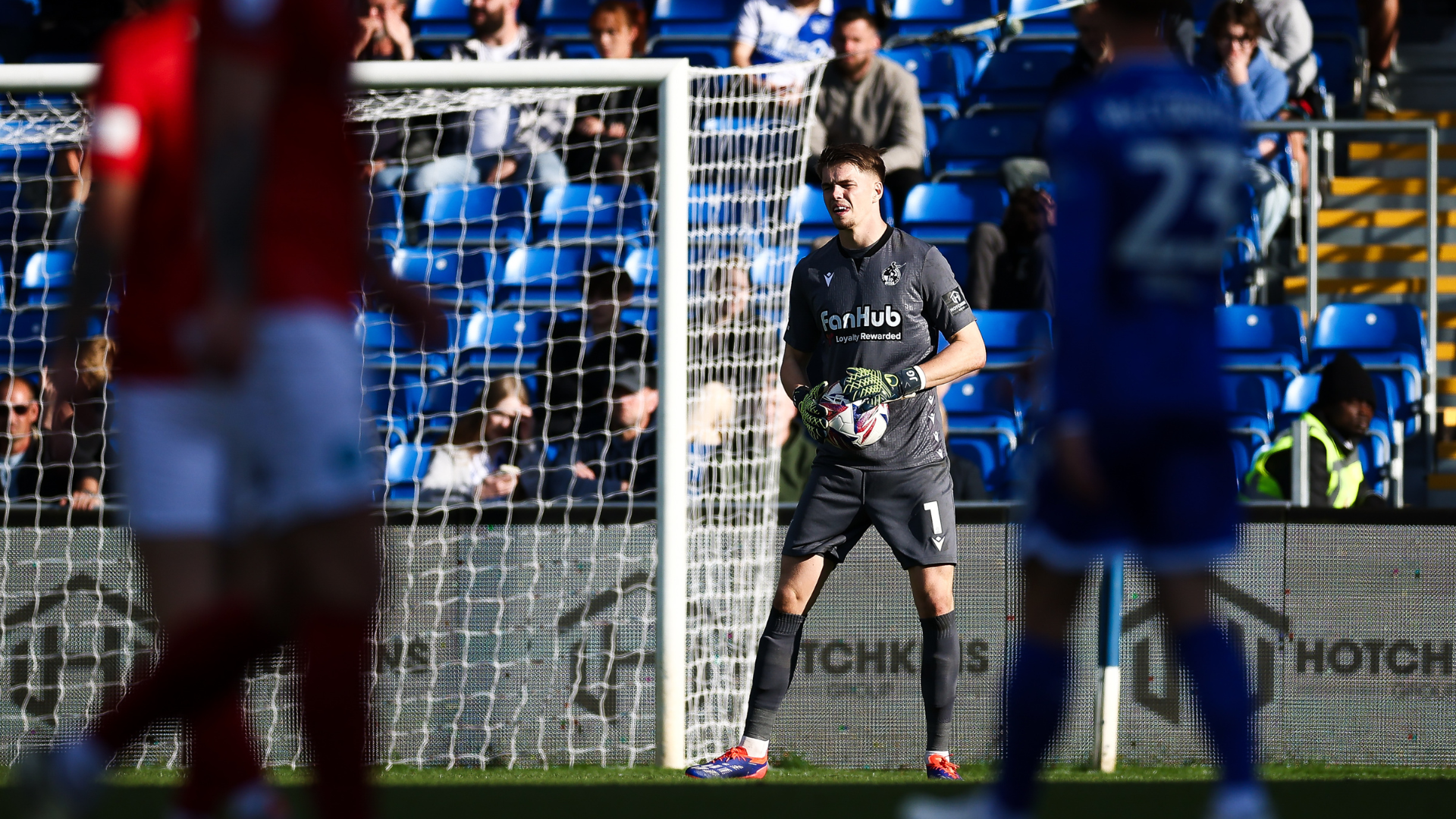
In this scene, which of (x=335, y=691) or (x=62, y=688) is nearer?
(x=335, y=691)

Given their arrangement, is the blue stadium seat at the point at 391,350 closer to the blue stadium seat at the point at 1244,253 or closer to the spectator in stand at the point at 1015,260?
the spectator in stand at the point at 1015,260

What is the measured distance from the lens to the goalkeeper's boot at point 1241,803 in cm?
290

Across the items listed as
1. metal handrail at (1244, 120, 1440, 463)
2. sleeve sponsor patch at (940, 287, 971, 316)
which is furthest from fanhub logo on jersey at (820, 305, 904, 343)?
metal handrail at (1244, 120, 1440, 463)

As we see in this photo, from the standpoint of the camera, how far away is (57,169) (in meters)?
9.05

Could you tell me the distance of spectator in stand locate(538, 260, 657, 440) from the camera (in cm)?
705

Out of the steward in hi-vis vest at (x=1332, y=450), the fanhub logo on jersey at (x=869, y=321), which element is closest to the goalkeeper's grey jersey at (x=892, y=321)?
the fanhub logo on jersey at (x=869, y=321)

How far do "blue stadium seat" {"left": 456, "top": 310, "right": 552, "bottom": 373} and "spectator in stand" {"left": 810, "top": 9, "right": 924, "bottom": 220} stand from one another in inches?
78.7

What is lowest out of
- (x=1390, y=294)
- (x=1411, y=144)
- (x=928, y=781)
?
(x=928, y=781)

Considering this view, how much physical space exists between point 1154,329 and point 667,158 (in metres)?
3.34

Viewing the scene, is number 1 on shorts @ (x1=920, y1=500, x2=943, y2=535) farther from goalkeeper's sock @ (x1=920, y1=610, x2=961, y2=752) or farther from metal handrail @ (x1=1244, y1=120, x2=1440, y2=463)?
metal handrail @ (x1=1244, y1=120, x2=1440, y2=463)

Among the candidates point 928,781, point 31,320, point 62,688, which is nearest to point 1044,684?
point 928,781

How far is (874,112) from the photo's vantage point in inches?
366

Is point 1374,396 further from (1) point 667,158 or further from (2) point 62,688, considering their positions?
(2) point 62,688

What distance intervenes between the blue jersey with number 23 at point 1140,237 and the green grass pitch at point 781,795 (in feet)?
5.14
